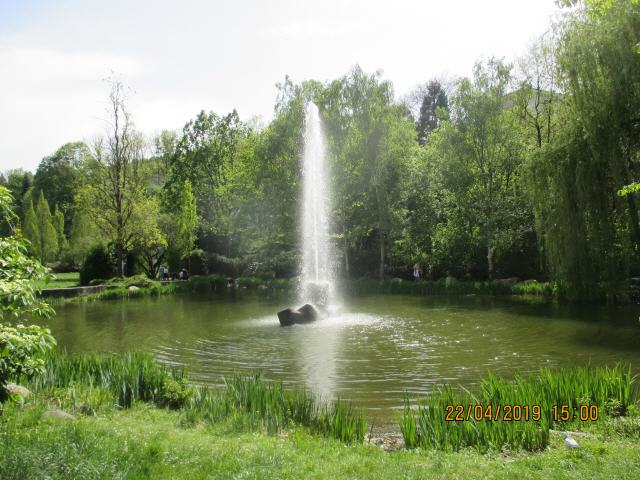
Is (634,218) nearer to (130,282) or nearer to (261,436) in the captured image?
(261,436)

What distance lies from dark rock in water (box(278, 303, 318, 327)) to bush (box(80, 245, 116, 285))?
21042 millimetres

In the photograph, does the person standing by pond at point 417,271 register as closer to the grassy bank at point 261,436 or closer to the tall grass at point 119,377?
the grassy bank at point 261,436

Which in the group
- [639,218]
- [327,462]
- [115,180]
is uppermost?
[115,180]

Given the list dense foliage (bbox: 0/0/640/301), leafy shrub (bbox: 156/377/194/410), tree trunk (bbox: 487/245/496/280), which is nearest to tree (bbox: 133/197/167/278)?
dense foliage (bbox: 0/0/640/301)

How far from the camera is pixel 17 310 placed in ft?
19.4

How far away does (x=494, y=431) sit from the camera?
566 cm

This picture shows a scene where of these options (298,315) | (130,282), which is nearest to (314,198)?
(130,282)

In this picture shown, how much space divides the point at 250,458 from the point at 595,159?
16.7 m

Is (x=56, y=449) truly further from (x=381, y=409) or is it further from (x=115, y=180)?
(x=115, y=180)

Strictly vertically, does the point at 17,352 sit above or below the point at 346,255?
below

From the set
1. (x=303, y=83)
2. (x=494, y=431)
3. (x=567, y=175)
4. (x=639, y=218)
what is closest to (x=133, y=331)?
(x=494, y=431)

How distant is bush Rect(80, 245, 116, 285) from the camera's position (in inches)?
1336

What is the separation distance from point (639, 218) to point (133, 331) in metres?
17.4
